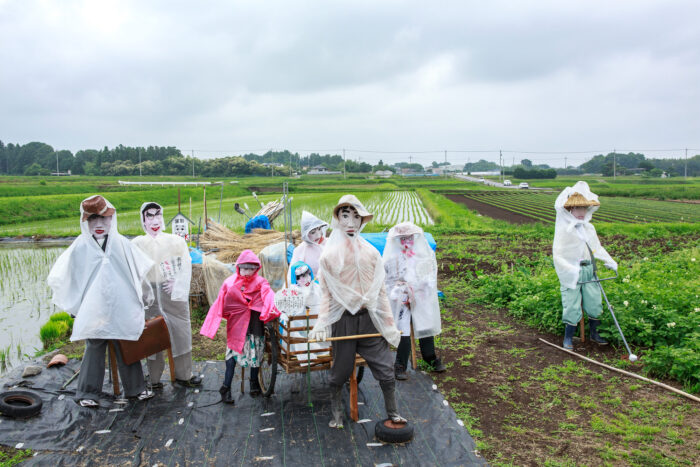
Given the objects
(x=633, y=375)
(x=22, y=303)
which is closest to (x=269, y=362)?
(x=633, y=375)

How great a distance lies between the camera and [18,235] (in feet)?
52.6

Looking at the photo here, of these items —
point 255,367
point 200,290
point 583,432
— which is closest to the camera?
point 583,432

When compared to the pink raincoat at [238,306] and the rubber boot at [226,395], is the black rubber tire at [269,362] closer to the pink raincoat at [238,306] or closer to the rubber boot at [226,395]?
the pink raincoat at [238,306]

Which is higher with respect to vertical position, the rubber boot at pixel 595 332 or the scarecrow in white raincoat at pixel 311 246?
the scarecrow in white raincoat at pixel 311 246

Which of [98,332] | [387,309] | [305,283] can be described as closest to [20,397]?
[98,332]

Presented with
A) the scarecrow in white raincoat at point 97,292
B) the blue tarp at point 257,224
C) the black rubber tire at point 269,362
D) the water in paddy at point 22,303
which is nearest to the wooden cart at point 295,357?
the black rubber tire at point 269,362

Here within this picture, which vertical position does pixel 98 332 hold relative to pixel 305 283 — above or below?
below

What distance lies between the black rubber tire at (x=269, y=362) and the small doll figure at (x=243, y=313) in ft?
0.33

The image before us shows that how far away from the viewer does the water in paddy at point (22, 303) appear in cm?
603

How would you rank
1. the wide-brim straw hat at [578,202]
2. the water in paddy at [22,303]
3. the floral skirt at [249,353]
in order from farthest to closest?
the water in paddy at [22,303] < the wide-brim straw hat at [578,202] < the floral skirt at [249,353]

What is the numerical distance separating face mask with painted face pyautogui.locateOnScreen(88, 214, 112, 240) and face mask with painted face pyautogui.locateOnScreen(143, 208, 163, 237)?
0.45 meters

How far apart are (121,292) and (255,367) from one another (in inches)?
51.3

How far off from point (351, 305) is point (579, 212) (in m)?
3.01

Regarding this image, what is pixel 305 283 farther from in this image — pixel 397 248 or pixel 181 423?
pixel 181 423
